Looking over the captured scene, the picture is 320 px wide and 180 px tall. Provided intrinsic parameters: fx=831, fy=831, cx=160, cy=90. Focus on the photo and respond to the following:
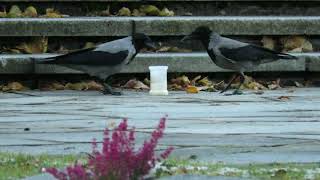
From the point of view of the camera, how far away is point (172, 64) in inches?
360

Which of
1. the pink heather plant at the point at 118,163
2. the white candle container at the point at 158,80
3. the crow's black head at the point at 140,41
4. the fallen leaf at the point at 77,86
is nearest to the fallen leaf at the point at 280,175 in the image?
the pink heather plant at the point at 118,163

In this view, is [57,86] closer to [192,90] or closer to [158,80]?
[158,80]

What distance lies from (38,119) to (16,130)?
671 mm

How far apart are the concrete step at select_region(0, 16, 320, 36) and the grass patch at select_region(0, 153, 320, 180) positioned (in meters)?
5.28

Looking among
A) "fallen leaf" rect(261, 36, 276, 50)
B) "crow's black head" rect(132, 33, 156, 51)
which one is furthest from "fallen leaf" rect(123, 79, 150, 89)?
"fallen leaf" rect(261, 36, 276, 50)

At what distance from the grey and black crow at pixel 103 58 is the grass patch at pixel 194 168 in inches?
167

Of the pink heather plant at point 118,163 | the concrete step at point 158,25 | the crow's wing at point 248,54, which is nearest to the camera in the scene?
the pink heather plant at point 118,163

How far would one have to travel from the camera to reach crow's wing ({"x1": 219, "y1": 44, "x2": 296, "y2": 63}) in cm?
851

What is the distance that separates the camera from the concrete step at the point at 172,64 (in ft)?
29.0

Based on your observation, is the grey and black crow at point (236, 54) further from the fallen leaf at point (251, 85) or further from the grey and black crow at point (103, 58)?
the grey and black crow at point (103, 58)

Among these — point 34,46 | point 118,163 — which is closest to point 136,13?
point 34,46

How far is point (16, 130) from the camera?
5363mm

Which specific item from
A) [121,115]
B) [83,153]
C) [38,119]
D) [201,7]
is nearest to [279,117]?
[121,115]

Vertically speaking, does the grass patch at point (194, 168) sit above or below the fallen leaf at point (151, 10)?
above
